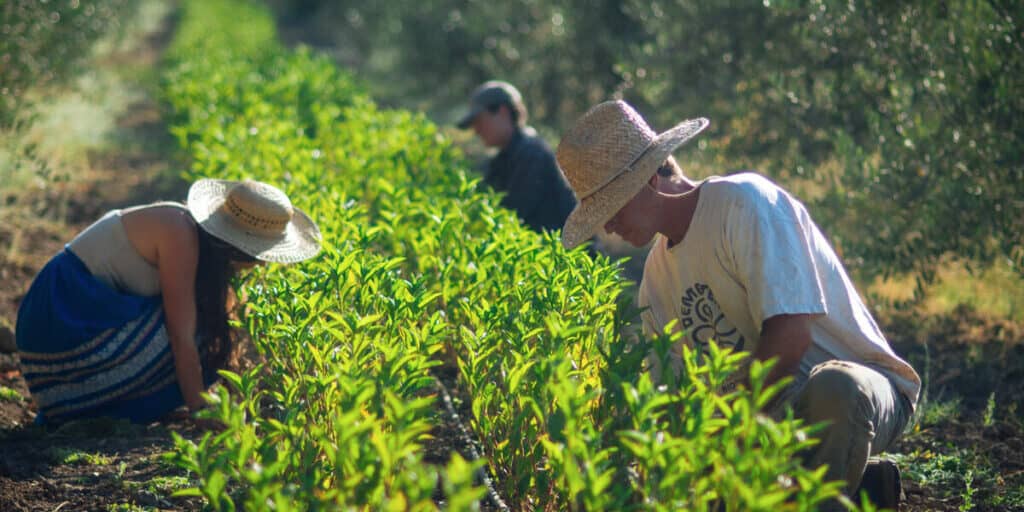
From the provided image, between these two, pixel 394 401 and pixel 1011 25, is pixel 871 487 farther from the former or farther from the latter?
pixel 1011 25

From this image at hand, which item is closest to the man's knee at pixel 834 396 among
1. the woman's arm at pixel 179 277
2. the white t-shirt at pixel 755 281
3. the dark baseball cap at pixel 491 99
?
the white t-shirt at pixel 755 281

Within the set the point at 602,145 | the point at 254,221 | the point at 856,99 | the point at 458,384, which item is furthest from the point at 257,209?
the point at 856,99

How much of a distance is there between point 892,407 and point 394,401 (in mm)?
1782

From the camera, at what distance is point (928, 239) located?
6340 millimetres

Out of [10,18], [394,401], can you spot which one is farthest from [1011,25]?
[10,18]

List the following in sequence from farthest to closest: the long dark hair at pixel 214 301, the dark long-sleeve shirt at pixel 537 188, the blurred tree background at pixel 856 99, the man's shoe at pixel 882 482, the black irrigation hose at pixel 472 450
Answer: the dark long-sleeve shirt at pixel 537 188
the blurred tree background at pixel 856 99
the long dark hair at pixel 214 301
the black irrigation hose at pixel 472 450
the man's shoe at pixel 882 482

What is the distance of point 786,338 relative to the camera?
3.23m

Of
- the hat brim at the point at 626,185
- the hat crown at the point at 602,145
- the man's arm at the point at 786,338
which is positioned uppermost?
the hat crown at the point at 602,145

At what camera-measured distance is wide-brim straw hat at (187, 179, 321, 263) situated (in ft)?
14.2

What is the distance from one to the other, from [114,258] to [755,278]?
9.24ft

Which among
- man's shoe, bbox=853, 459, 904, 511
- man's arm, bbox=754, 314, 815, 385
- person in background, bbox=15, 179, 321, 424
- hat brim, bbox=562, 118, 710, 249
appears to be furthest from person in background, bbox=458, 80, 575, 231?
man's arm, bbox=754, 314, 815, 385

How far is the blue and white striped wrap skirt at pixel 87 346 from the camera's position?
4484mm

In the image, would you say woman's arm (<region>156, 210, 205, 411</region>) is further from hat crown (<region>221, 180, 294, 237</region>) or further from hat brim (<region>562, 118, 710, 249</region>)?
hat brim (<region>562, 118, 710, 249</region>)

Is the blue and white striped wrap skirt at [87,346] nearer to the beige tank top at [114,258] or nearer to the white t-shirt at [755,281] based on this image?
the beige tank top at [114,258]
